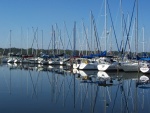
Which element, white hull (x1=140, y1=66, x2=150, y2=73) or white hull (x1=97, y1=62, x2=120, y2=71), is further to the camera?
white hull (x1=97, y1=62, x2=120, y2=71)

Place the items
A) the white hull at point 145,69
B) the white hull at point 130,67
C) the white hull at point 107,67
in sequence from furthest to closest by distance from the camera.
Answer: the white hull at point 107,67 < the white hull at point 130,67 < the white hull at point 145,69

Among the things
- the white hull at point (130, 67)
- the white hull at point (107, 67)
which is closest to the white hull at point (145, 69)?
the white hull at point (130, 67)

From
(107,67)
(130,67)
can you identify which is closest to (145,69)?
(130,67)

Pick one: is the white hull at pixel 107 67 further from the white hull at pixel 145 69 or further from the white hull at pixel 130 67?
the white hull at pixel 145 69

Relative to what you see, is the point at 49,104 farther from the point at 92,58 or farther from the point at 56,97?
the point at 92,58

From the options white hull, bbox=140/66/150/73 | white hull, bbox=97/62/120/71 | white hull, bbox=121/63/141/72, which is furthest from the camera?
white hull, bbox=97/62/120/71

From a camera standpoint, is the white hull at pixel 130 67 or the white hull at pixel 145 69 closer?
the white hull at pixel 145 69

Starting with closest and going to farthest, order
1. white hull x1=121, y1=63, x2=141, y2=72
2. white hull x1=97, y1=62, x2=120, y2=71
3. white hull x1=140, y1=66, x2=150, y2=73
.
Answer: white hull x1=140, y1=66, x2=150, y2=73
white hull x1=121, y1=63, x2=141, y2=72
white hull x1=97, y1=62, x2=120, y2=71

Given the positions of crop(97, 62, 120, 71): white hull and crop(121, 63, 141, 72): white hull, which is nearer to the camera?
crop(121, 63, 141, 72): white hull

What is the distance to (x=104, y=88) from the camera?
30.4 m

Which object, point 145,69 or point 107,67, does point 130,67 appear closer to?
point 145,69

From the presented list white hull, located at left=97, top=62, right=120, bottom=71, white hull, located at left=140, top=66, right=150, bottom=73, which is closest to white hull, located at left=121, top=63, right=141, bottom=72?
white hull, located at left=97, top=62, right=120, bottom=71

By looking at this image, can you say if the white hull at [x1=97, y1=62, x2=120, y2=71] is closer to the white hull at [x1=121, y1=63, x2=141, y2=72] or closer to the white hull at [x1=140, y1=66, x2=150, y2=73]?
the white hull at [x1=121, y1=63, x2=141, y2=72]

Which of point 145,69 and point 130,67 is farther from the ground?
point 130,67
